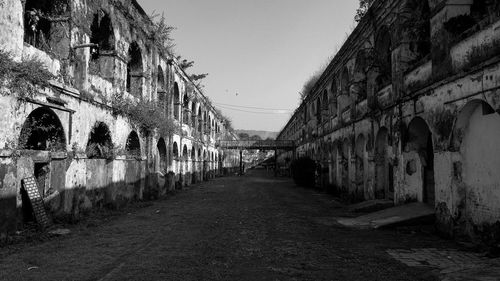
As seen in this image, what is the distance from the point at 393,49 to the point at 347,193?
7.21 meters

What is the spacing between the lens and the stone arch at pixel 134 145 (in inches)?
542

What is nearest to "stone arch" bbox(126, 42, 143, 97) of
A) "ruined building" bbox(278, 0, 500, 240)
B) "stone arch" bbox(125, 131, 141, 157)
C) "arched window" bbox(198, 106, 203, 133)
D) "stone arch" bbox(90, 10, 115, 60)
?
"stone arch" bbox(125, 131, 141, 157)

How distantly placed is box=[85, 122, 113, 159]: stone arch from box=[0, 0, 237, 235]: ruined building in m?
0.03

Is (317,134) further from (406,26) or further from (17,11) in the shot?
(17,11)

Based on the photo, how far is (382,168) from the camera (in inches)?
502

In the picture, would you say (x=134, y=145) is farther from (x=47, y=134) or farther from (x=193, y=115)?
(x=193, y=115)

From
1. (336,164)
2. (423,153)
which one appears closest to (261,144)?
(336,164)

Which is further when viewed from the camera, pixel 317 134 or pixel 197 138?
pixel 197 138

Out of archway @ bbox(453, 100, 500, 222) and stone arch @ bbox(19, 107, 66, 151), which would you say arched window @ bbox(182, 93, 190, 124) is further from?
archway @ bbox(453, 100, 500, 222)

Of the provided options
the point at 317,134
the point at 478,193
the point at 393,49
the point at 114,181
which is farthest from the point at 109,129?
the point at 317,134

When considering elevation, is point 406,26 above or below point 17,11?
above

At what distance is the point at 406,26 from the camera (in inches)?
403

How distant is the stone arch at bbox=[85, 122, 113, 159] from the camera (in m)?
11.1

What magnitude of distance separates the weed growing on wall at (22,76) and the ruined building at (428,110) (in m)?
8.11
